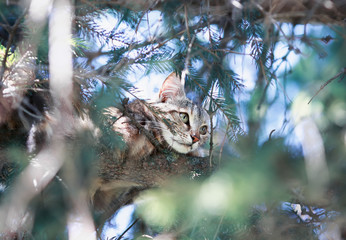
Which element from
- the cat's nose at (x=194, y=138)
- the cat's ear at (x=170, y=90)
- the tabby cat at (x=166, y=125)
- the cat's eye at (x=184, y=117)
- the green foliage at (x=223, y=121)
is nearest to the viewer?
the green foliage at (x=223, y=121)

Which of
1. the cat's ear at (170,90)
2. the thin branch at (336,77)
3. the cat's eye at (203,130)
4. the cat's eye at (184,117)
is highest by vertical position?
the thin branch at (336,77)

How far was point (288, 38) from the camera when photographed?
1.41 meters

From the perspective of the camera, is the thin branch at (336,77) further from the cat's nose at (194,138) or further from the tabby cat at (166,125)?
the cat's nose at (194,138)

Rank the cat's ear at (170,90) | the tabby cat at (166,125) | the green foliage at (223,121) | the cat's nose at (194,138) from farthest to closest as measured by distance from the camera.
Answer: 1. the cat's ear at (170,90)
2. the cat's nose at (194,138)
3. the tabby cat at (166,125)
4. the green foliage at (223,121)

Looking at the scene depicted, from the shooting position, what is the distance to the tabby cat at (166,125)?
2.05 meters

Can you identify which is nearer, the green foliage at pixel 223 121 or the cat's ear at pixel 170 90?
the green foliage at pixel 223 121

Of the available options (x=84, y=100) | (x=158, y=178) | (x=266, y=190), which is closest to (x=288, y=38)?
(x=266, y=190)

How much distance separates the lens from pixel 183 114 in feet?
9.16

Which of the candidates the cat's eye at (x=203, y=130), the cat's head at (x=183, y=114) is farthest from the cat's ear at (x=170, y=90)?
the cat's eye at (x=203, y=130)

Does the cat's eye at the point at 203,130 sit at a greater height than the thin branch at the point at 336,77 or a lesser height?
lesser

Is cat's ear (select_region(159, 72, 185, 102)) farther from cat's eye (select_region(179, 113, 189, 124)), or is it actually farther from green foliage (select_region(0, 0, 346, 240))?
green foliage (select_region(0, 0, 346, 240))

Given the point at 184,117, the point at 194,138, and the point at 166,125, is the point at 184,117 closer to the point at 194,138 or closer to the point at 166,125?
the point at 194,138

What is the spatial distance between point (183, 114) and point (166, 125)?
0.81 metres

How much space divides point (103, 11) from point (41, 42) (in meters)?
0.54
